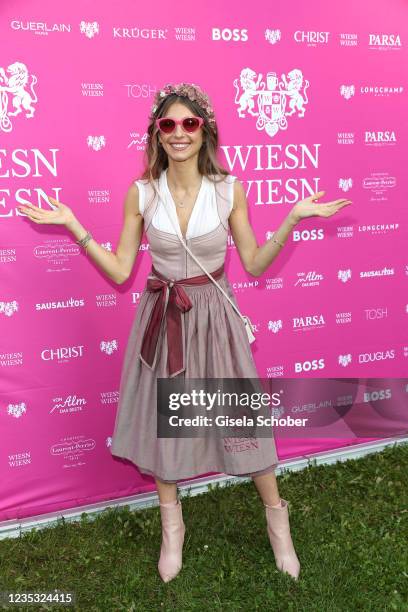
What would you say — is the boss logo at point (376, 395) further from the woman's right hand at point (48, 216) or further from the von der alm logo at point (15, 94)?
the von der alm logo at point (15, 94)

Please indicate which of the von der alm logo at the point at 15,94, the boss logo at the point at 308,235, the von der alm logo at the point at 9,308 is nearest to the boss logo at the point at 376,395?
the boss logo at the point at 308,235

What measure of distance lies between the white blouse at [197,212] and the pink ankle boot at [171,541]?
124 centimetres

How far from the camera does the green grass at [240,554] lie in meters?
2.87

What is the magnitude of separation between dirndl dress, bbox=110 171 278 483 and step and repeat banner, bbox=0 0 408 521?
2.31ft

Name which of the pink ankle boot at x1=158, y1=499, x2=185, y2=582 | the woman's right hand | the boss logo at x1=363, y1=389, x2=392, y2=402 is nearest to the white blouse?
the woman's right hand

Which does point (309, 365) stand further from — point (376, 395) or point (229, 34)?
point (229, 34)

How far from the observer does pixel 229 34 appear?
343 cm

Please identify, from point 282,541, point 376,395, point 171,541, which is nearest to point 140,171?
point 171,541

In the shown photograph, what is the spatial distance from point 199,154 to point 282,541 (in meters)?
1.76

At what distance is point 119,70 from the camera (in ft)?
10.7

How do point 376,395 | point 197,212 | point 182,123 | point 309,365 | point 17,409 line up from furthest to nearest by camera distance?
1. point 376,395
2. point 309,365
3. point 17,409
4. point 197,212
5. point 182,123

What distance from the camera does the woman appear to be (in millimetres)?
2680

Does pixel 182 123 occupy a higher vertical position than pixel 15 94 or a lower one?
lower

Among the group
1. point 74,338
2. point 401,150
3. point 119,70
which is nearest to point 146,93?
point 119,70
